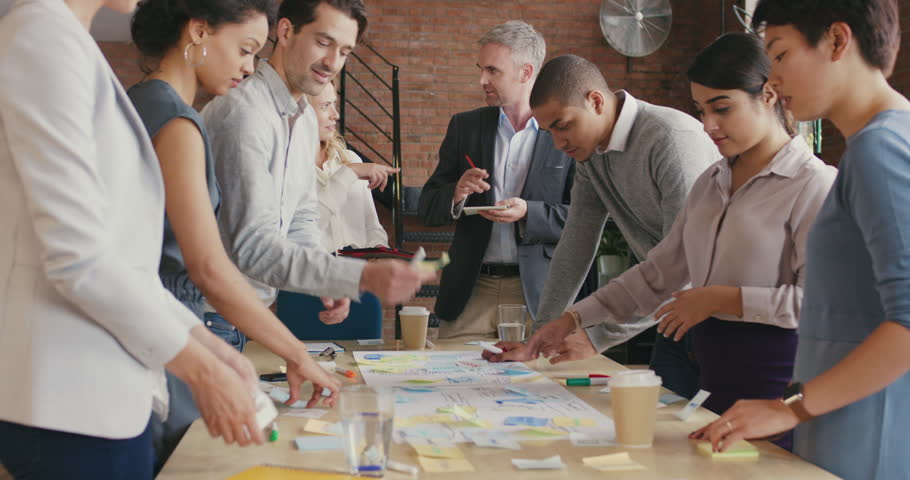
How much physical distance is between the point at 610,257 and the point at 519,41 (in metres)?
2.99

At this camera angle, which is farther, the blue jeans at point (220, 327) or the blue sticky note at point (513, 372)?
the blue sticky note at point (513, 372)

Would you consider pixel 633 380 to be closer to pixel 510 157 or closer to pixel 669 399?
pixel 669 399

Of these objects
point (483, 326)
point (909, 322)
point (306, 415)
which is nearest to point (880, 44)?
A: point (909, 322)

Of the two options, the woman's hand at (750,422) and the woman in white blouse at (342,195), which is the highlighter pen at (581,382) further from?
→ the woman in white blouse at (342,195)

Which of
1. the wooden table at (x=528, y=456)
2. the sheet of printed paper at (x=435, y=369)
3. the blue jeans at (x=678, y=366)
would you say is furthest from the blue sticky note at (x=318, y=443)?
the blue jeans at (x=678, y=366)

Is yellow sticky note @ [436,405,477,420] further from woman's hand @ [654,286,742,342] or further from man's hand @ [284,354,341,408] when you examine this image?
woman's hand @ [654,286,742,342]

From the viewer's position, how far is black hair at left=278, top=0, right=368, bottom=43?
Answer: 198cm

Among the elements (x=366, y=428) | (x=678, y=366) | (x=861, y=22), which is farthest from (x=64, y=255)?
(x=678, y=366)

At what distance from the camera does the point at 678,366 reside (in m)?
2.10

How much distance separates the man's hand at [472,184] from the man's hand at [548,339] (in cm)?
100

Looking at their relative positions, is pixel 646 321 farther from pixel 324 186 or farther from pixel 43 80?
pixel 324 186

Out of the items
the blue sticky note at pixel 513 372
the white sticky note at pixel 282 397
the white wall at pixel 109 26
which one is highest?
the white wall at pixel 109 26

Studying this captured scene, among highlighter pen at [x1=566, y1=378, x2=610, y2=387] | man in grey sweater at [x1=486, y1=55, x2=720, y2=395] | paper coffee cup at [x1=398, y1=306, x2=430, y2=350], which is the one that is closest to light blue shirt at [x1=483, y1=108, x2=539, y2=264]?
man in grey sweater at [x1=486, y1=55, x2=720, y2=395]

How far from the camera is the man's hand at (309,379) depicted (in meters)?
1.38
